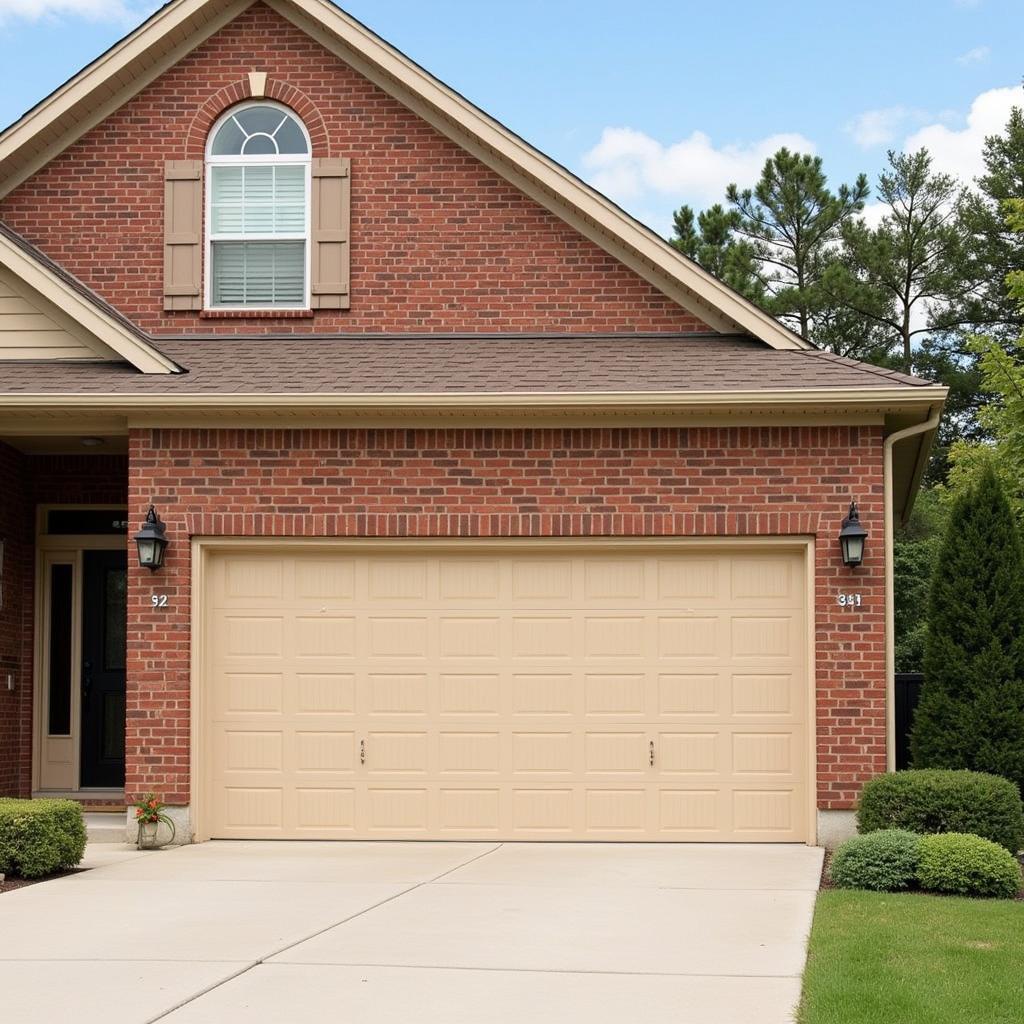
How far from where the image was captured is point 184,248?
14.5 metres

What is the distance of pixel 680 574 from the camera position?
12.7 meters

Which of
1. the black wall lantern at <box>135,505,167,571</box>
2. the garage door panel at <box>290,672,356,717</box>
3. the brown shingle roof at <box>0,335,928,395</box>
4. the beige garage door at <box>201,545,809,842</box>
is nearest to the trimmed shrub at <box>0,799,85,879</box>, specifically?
the beige garage door at <box>201,545,809,842</box>

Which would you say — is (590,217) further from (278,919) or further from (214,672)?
(278,919)

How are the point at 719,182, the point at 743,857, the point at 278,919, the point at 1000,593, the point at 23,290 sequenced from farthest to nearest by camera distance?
the point at 719,182
the point at 23,290
the point at 1000,593
the point at 743,857
the point at 278,919

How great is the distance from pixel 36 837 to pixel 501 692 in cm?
382

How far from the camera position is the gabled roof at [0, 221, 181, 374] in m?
13.0

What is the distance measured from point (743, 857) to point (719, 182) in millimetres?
30542

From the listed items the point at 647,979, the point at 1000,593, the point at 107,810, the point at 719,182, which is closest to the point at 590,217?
the point at 1000,593

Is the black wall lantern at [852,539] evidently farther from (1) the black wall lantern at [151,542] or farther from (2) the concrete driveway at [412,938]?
(1) the black wall lantern at [151,542]

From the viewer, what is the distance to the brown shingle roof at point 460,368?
12.4 m

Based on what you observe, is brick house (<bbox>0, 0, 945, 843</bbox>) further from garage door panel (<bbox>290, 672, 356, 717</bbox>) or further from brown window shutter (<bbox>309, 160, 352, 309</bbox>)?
brown window shutter (<bbox>309, 160, 352, 309</bbox>)

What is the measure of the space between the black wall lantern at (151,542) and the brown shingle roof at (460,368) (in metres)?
1.03

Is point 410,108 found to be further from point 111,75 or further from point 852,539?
point 852,539

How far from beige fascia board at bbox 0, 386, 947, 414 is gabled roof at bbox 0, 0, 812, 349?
181 centimetres
